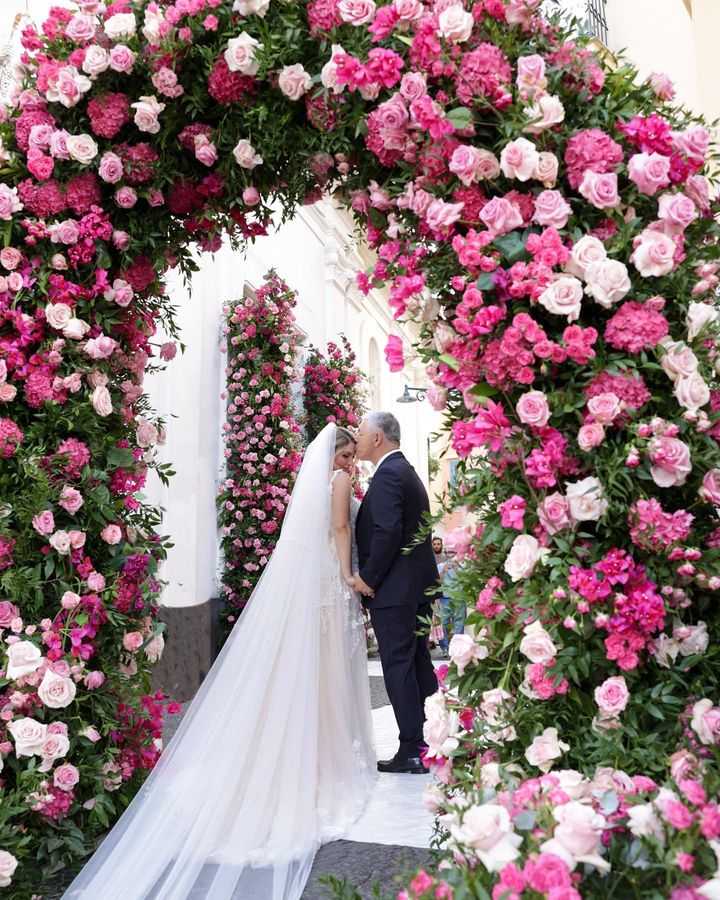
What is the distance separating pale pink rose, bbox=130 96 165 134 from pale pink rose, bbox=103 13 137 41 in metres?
0.24

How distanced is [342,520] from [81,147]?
207 cm

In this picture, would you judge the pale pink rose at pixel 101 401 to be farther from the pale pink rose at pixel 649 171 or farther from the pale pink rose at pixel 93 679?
the pale pink rose at pixel 649 171

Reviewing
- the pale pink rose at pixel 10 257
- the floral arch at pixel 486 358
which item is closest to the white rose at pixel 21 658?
the floral arch at pixel 486 358

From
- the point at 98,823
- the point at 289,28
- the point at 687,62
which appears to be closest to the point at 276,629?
the point at 98,823

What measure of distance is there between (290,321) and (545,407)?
616 centimetres

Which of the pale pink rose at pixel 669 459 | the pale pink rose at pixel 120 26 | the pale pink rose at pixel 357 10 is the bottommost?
the pale pink rose at pixel 669 459

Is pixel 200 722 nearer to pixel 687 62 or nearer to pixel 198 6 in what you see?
pixel 198 6

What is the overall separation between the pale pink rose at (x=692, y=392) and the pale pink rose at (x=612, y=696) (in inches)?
27.1

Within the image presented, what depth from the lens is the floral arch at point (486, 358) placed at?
6.37ft

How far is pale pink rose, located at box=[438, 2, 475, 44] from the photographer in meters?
2.21

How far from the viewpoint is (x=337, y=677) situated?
3.86 m

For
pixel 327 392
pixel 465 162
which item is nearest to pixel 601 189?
pixel 465 162

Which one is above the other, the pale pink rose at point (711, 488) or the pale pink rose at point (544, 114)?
the pale pink rose at point (544, 114)

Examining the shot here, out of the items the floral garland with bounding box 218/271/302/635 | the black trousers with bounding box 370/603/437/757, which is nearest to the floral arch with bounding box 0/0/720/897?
the black trousers with bounding box 370/603/437/757
